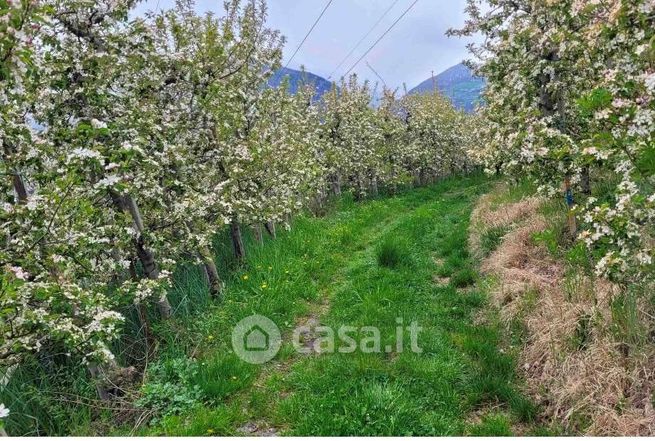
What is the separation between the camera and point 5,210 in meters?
4.17

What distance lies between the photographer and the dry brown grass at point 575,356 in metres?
3.94

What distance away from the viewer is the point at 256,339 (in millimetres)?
6445

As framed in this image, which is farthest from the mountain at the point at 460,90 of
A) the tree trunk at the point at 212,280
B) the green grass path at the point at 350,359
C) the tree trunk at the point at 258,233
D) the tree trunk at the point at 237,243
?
the tree trunk at the point at 212,280

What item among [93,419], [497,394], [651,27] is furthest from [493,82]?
[93,419]

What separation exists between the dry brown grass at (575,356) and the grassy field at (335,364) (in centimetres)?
30

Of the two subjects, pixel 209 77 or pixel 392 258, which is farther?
pixel 392 258

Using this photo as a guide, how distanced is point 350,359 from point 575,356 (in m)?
2.42

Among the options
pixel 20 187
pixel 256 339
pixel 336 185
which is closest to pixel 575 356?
pixel 256 339

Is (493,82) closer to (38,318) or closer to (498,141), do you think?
(498,141)

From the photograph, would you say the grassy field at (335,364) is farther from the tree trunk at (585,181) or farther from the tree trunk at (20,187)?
the tree trunk at (20,187)

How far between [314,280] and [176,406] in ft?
13.7

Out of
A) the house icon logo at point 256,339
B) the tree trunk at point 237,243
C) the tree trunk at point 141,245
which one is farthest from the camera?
the tree trunk at point 237,243

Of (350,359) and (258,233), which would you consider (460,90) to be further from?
(350,359)

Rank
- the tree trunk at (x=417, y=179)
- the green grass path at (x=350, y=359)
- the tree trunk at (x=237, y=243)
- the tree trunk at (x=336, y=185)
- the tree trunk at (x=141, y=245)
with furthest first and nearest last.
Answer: the tree trunk at (x=417, y=179)
the tree trunk at (x=336, y=185)
the tree trunk at (x=237, y=243)
the tree trunk at (x=141, y=245)
the green grass path at (x=350, y=359)
